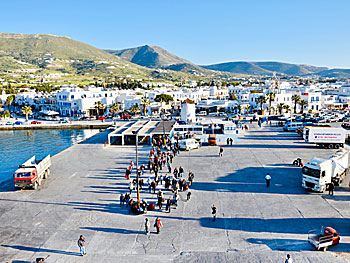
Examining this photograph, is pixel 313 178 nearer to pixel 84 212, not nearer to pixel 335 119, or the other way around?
pixel 84 212

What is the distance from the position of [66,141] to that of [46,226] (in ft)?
139

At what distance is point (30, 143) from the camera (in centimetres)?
5662

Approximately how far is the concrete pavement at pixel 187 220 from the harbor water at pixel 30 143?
15154 millimetres

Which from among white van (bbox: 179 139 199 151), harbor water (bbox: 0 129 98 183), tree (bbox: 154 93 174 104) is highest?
tree (bbox: 154 93 174 104)

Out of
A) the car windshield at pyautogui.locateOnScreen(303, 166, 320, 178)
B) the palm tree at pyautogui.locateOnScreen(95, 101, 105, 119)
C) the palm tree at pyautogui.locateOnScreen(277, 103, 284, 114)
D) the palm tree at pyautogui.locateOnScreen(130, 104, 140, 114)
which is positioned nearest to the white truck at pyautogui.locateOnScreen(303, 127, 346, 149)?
the car windshield at pyautogui.locateOnScreen(303, 166, 320, 178)

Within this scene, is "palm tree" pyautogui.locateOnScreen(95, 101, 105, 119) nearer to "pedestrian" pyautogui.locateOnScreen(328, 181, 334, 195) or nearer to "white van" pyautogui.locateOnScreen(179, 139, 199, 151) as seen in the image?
"white van" pyautogui.locateOnScreen(179, 139, 199, 151)

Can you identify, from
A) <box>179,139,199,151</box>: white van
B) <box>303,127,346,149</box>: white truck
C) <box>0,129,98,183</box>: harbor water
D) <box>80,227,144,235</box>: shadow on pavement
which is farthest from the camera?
<box>0,129,98,183</box>: harbor water

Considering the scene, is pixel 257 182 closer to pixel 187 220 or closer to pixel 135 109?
pixel 187 220

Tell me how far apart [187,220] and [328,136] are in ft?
92.4

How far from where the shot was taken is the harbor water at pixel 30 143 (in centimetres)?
4219

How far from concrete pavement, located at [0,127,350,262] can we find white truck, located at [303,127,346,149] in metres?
11.5

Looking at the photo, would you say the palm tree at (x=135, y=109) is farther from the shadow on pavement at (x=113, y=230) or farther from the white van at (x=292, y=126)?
the shadow on pavement at (x=113, y=230)

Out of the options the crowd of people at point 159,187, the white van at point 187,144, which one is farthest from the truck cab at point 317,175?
the white van at point 187,144

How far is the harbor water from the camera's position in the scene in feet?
138
